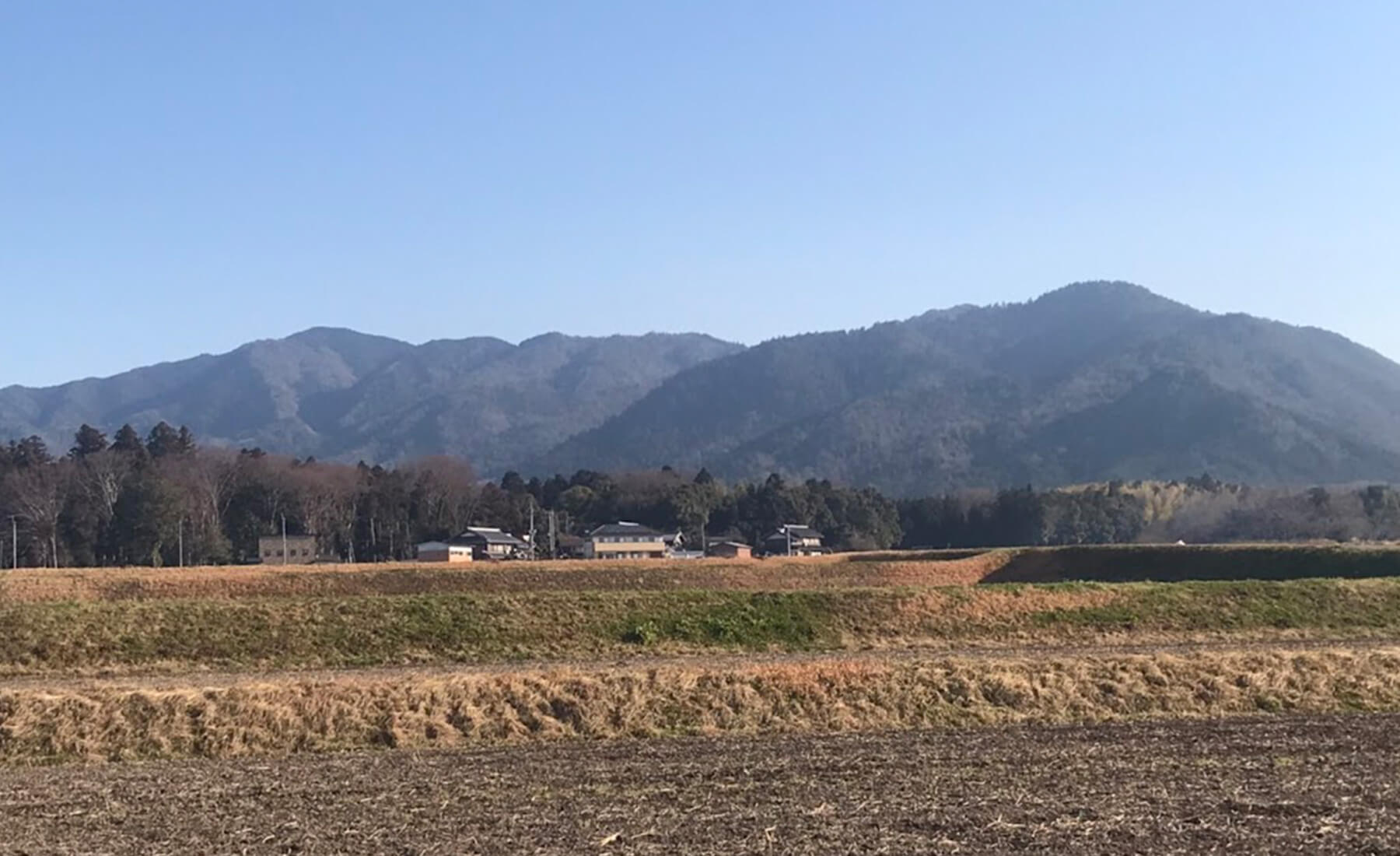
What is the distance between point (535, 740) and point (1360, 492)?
127 m

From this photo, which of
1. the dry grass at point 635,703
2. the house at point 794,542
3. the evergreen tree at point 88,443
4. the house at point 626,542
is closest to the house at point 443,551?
the house at point 626,542

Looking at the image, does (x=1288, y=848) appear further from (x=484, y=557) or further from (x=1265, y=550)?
(x=484, y=557)

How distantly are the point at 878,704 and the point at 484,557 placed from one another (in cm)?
7465

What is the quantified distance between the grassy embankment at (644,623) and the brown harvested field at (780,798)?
45.9 feet

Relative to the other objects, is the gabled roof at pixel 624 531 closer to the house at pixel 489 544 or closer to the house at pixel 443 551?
the house at pixel 489 544

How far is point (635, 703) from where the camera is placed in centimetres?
2112

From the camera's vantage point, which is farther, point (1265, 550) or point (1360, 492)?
point (1360, 492)

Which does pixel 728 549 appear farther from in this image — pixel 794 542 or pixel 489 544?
pixel 489 544

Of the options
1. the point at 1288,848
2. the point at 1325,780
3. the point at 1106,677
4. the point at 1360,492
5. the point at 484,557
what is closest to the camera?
the point at 1288,848

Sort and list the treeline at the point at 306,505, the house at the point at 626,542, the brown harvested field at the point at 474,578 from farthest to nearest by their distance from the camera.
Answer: the house at the point at 626,542 → the treeline at the point at 306,505 → the brown harvested field at the point at 474,578

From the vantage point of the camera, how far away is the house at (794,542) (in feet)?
357

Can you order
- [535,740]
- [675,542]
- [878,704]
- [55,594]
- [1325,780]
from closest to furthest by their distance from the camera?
[1325,780] < [535,740] < [878,704] < [55,594] < [675,542]

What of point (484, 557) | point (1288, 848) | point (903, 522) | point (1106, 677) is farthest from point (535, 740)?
point (903, 522)

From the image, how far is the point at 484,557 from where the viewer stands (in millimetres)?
93250
